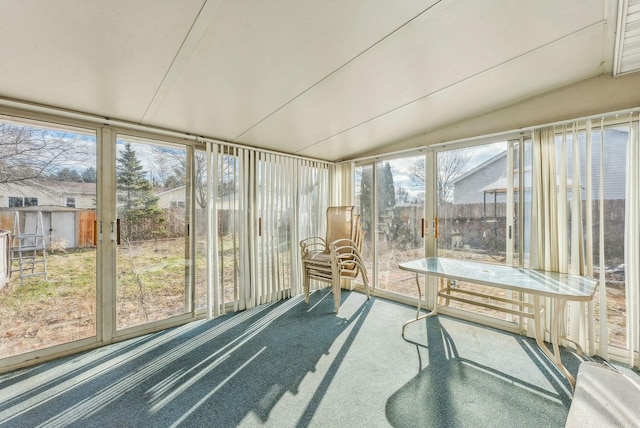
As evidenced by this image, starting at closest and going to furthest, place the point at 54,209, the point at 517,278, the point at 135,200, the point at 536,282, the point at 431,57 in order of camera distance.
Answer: the point at 431,57, the point at 536,282, the point at 517,278, the point at 54,209, the point at 135,200

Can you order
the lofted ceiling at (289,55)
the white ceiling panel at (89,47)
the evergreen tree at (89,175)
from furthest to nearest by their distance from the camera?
the evergreen tree at (89,175), the lofted ceiling at (289,55), the white ceiling panel at (89,47)

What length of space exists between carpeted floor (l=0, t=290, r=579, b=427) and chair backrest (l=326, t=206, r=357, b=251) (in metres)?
1.33

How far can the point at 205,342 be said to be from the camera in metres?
2.49

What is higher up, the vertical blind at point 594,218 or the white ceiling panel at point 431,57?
the white ceiling panel at point 431,57

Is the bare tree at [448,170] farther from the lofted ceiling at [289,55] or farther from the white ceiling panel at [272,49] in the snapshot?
the white ceiling panel at [272,49]

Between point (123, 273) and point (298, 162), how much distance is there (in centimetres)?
255

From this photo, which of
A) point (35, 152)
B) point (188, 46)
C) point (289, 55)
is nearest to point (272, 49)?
point (289, 55)

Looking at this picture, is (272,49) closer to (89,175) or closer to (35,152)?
(89,175)

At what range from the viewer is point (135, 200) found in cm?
264

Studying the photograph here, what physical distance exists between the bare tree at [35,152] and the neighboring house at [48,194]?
0.19ft

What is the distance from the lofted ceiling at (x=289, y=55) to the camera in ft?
4.37

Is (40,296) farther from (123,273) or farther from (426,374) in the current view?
(426,374)

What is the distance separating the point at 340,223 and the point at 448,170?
158 cm

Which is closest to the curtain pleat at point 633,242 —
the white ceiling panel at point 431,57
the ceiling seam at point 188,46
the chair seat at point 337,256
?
the white ceiling panel at point 431,57
